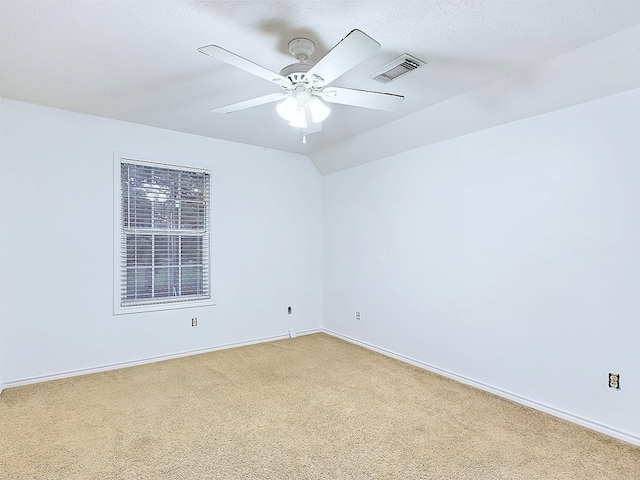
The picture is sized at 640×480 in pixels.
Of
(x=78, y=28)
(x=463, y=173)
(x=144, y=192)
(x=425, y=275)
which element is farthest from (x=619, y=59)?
(x=144, y=192)

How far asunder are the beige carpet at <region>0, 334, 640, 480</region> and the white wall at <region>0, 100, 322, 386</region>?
404mm

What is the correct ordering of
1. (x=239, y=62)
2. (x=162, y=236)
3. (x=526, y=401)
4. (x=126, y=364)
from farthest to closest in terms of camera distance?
(x=162, y=236) → (x=126, y=364) → (x=526, y=401) → (x=239, y=62)

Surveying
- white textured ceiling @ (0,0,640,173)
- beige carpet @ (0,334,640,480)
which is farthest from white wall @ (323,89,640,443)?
white textured ceiling @ (0,0,640,173)

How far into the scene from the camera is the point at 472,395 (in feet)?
9.78

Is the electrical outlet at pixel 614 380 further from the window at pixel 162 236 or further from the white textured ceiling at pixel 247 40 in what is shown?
the window at pixel 162 236

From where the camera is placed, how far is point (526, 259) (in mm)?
2832

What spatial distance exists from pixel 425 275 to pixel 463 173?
1.09m

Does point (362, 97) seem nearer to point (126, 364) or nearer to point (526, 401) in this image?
point (526, 401)

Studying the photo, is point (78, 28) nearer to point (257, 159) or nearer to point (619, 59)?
point (257, 159)

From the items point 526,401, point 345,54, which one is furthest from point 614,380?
point 345,54

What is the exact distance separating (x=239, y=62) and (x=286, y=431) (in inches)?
90.1

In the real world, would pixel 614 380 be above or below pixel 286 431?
above

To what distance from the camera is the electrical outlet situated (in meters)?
2.34

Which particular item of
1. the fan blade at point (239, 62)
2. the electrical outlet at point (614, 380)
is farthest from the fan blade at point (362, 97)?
the electrical outlet at point (614, 380)
